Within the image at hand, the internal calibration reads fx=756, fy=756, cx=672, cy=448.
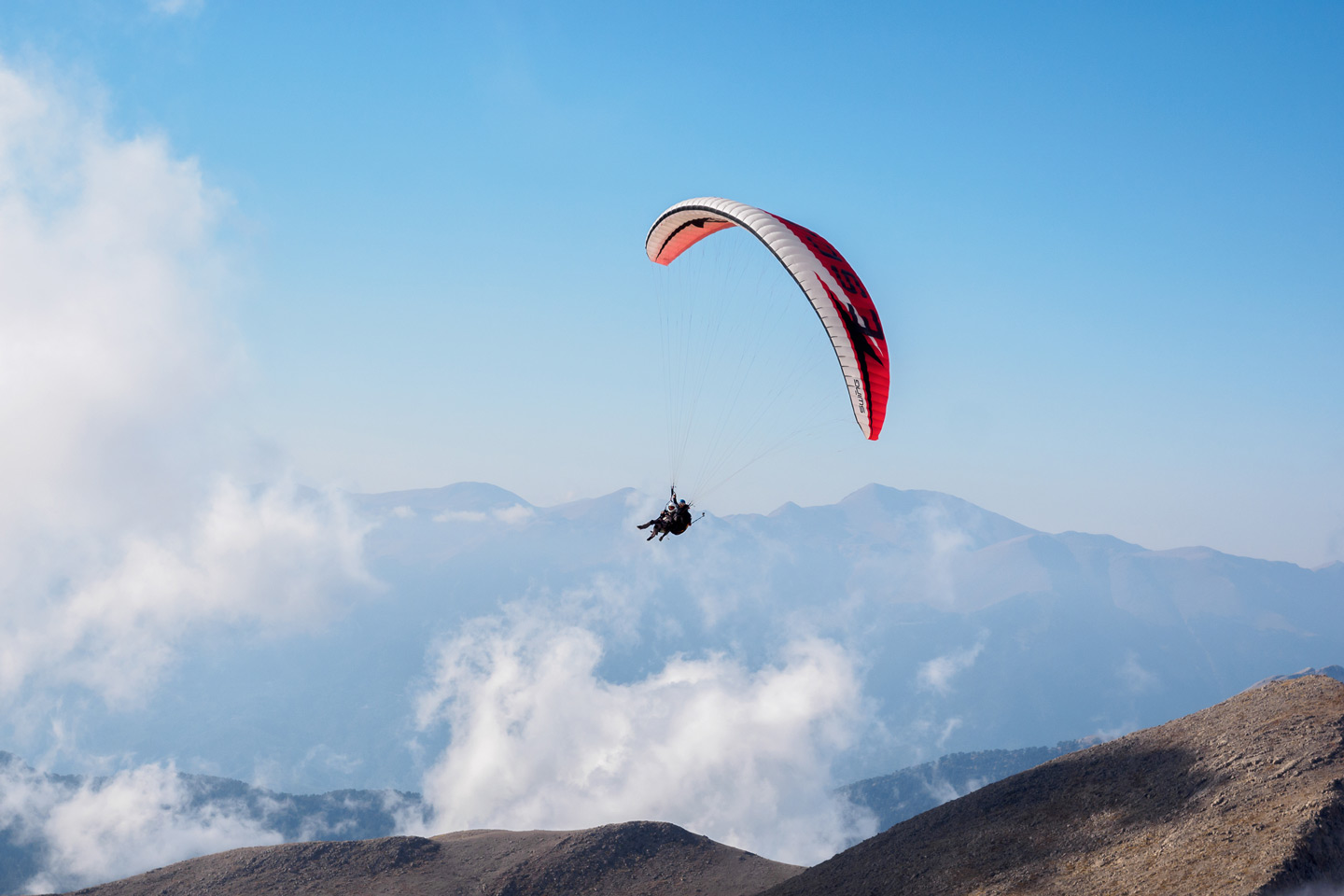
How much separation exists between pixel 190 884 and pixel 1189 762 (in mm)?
55948

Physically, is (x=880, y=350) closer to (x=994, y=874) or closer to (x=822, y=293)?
(x=822, y=293)

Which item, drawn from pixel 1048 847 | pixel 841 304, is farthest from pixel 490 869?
pixel 841 304

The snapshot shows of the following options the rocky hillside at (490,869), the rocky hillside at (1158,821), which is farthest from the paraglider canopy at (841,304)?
the rocky hillside at (490,869)

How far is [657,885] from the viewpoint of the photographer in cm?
4494

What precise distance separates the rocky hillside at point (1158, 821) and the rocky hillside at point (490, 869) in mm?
8396

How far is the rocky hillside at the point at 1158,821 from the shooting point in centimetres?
2453

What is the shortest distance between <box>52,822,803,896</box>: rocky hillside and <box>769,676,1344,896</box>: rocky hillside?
8396mm

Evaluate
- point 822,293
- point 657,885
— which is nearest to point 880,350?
point 822,293

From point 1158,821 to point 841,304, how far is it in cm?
2394

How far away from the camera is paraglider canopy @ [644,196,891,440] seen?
24.1m

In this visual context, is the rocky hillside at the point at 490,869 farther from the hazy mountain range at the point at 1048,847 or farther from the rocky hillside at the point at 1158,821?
the rocky hillside at the point at 1158,821

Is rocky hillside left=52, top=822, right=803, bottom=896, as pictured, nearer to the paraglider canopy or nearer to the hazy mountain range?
the hazy mountain range

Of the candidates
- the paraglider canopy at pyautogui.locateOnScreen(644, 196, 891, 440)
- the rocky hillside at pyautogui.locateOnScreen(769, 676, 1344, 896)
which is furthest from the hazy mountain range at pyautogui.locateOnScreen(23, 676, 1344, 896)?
the paraglider canopy at pyautogui.locateOnScreen(644, 196, 891, 440)

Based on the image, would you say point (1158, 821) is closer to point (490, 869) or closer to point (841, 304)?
point (841, 304)
